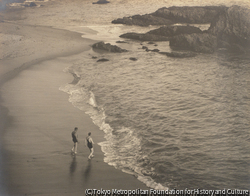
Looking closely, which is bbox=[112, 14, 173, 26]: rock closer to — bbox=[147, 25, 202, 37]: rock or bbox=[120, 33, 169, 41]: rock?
bbox=[147, 25, 202, 37]: rock

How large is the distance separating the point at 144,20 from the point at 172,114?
47.3m

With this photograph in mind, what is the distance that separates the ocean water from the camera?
430 inches

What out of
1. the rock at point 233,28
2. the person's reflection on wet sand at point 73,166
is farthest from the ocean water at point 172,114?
the rock at point 233,28

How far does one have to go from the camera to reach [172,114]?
1631 centimetres

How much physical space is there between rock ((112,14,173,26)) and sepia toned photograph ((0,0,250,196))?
2253 cm

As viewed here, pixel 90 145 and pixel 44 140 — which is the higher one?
pixel 90 145

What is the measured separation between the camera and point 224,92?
66.2 feet

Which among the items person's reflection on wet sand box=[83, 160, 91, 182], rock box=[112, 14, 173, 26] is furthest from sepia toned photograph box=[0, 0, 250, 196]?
rock box=[112, 14, 173, 26]

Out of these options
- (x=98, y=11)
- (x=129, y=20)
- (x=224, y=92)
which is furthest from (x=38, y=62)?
(x=98, y=11)

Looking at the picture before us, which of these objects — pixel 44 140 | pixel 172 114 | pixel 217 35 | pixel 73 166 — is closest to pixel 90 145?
pixel 73 166

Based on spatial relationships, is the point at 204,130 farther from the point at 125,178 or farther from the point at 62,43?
the point at 62,43

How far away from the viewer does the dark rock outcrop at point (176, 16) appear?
58188mm

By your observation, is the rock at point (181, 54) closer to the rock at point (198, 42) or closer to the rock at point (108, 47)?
the rock at point (198, 42)

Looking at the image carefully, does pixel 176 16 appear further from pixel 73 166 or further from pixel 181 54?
pixel 73 166
